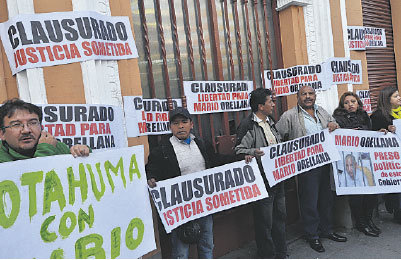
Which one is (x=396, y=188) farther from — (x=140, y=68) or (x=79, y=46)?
(x=79, y=46)

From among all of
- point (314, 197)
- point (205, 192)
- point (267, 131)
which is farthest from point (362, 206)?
point (205, 192)

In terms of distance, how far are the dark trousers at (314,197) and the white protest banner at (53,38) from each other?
255 cm

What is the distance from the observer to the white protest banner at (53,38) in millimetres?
2811

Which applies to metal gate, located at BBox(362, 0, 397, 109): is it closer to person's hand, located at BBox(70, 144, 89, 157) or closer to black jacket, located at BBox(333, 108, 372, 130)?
black jacket, located at BBox(333, 108, 372, 130)

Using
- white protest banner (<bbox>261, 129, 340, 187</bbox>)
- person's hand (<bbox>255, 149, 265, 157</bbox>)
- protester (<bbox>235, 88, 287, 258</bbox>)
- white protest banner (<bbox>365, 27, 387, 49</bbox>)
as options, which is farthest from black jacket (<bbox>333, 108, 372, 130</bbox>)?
white protest banner (<bbox>365, 27, 387, 49</bbox>)

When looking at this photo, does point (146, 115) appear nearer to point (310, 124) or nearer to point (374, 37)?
point (310, 124)

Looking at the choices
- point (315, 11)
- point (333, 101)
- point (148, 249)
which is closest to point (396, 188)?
point (333, 101)

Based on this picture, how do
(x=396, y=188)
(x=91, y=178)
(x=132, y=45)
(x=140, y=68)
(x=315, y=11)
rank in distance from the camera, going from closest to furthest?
(x=91, y=178)
(x=132, y=45)
(x=140, y=68)
(x=396, y=188)
(x=315, y=11)

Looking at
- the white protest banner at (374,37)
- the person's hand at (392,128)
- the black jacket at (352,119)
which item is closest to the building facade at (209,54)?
the white protest banner at (374,37)

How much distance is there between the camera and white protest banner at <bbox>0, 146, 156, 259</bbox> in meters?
2.02

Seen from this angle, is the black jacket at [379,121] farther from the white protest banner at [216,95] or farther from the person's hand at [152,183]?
the person's hand at [152,183]

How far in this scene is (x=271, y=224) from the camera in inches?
143

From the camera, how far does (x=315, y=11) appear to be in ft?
16.9

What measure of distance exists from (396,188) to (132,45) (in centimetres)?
344
